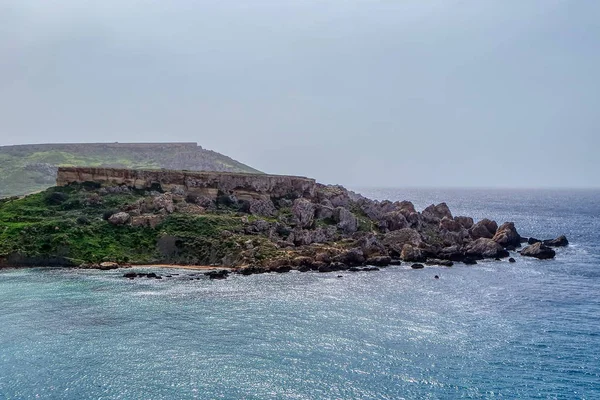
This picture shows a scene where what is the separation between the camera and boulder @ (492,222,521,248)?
94750 millimetres

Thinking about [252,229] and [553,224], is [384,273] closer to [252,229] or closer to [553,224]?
[252,229]

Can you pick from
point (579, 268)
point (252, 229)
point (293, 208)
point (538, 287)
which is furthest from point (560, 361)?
point (293, 208)

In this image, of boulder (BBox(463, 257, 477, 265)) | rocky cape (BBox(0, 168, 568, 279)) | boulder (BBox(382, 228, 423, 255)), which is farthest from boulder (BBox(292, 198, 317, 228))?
boulder (BBox(463, 257, 477, 265))

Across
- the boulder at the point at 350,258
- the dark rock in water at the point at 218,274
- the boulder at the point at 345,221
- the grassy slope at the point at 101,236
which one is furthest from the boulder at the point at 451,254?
the dark rock in water at the point at 218,274

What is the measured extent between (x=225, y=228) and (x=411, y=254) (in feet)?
110

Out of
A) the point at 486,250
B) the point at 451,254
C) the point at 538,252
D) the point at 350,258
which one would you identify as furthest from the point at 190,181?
the point at 538,252

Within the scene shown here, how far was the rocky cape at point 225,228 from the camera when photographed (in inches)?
3051

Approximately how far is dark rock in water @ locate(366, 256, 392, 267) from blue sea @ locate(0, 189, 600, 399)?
954cm

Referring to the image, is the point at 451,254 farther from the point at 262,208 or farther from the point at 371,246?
the point at 262,208

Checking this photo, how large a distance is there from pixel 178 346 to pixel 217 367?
230 inches

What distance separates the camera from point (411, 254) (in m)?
82.4

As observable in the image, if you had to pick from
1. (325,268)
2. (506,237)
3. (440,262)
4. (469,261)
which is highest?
(506,237)

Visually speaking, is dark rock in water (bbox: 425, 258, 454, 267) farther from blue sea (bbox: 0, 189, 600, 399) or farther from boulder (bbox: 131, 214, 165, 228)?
boulder (bbox: 131, 214, 165, 228)

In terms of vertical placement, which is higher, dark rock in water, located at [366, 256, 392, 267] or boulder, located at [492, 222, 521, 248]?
boulder, located at [492, 222, 521, 248]
